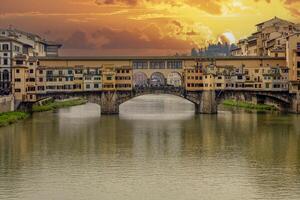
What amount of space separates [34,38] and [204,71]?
1132 inches

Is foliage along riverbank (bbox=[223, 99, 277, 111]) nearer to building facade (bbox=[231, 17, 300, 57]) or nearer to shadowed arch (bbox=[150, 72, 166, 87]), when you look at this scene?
building facade (bbox=[231, 17, 300, 57])

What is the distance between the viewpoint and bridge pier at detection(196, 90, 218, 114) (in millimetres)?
62656

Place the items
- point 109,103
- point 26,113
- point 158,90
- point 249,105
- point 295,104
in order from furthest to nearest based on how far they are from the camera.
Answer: point 249,105, point 158,90, point 109,103, point 295,104, point 26,113

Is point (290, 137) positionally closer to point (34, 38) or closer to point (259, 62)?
point (259, 62)

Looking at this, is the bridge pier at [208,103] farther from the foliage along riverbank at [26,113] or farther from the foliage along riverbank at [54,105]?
the foliage along riverbank at [26,113]

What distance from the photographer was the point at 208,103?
2480 inches

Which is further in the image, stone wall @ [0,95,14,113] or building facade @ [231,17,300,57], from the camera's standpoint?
building facade @ [231,17,300,57]

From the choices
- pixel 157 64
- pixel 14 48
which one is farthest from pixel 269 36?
pixel 14 48

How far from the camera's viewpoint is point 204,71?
64.6 m

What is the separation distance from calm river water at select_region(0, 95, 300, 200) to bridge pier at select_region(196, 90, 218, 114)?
9384 mm

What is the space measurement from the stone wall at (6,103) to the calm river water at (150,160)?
270cm

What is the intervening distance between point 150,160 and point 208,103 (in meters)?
30.3

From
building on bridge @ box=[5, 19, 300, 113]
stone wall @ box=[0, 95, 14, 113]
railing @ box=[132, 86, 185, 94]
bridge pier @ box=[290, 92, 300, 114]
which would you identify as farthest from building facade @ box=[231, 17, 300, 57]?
stone wall @ box=[0, 95, 14, 113]

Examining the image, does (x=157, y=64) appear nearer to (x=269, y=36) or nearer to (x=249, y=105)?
(x=249, y=105)
